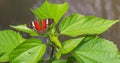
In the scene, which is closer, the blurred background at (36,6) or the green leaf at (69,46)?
the green leaf at (69,46)

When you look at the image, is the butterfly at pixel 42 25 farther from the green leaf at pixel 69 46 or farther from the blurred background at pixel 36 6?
the blurred background at pixel 36 6

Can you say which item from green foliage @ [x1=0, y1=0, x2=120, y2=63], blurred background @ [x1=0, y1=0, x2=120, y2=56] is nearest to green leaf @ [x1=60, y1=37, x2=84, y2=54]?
green foliage @ [x1=0, y1=0, x2=120, y2=63]

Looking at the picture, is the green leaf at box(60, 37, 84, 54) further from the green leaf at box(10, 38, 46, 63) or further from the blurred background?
the blurred background

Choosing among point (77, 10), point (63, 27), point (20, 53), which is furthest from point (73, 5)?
point (20, 53)

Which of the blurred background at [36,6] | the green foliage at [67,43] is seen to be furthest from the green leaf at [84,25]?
the blurred background at [36,6]

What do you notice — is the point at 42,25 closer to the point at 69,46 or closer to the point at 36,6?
the point at 69,46
